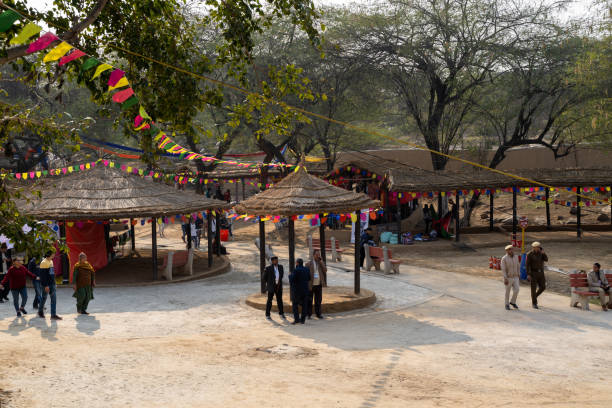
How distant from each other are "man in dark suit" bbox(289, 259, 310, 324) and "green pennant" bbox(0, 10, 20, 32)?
26.8ft

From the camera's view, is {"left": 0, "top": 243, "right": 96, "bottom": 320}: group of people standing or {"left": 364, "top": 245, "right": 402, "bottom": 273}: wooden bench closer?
{"left": 0, "top": 243, "right": 96, "bottom": 320}: group of people standing

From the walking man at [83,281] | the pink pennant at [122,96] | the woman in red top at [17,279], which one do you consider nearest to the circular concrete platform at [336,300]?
the walking man at [83,281]

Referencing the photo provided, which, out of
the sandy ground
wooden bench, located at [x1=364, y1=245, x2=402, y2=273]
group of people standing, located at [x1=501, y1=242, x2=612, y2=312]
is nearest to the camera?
the sandy ground

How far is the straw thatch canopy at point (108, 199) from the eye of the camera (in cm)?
1792

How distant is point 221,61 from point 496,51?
73.4ft

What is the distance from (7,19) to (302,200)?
9.25 meters

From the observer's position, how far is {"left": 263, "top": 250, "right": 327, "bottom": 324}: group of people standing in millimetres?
13086

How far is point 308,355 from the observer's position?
1066 cm

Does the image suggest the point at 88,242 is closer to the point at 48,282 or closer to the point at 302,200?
the point at 48,282

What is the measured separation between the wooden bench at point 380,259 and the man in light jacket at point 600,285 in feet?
20.9

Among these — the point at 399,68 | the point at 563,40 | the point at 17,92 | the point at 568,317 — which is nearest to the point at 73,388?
the point at 568,317

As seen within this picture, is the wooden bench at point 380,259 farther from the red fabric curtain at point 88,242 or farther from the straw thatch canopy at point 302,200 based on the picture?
the red fabric curtain at point 88,242

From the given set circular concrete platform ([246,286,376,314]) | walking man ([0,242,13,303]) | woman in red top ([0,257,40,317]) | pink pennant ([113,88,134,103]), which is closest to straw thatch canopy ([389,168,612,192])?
circular concrete platform ([246,286,376,314])

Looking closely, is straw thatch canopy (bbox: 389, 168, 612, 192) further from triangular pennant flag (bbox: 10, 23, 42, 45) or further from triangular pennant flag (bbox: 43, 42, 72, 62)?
triangular pennant flag (bbox: 10, 23, 42, 45)
